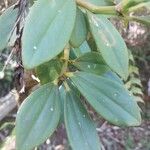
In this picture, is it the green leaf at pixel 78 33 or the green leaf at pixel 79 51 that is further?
the green leaf at pixel 79 51

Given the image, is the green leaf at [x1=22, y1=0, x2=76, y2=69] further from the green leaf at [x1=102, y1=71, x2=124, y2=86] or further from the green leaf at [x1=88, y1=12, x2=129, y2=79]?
the green leaf at [x1=102, y1=71, x2=124, y2=86]

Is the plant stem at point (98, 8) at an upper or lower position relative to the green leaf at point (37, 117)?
upper

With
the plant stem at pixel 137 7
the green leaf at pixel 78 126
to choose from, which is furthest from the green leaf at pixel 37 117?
the plant stem at pixel 137 7

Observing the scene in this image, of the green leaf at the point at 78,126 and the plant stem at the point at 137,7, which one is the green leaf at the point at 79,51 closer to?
the green leaf at the point at 78,126

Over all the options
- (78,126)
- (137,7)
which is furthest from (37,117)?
(137,7)

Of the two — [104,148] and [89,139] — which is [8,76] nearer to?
[104,148]

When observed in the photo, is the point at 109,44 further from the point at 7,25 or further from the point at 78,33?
the point at 7,25
